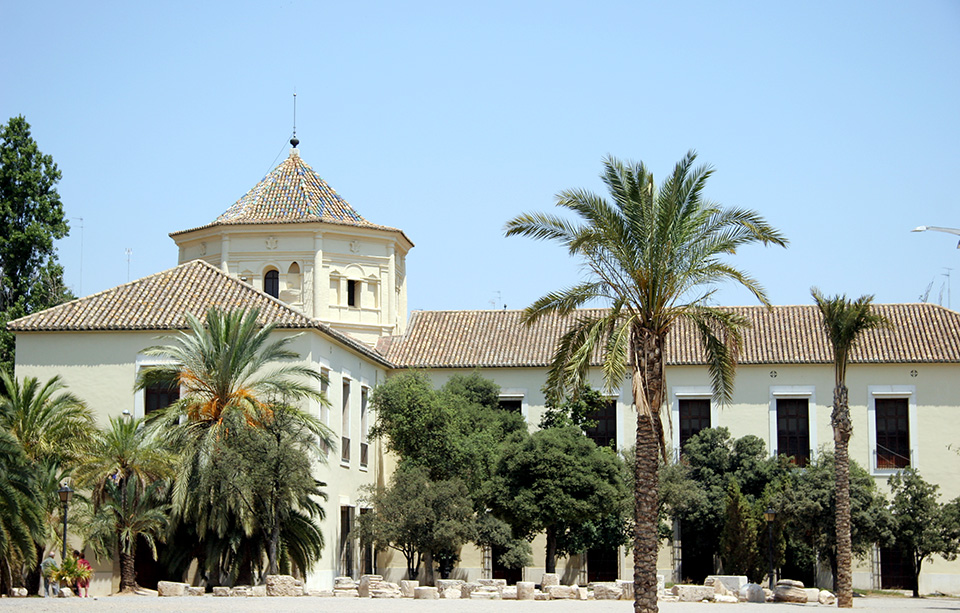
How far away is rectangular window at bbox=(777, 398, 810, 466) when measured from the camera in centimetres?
3981

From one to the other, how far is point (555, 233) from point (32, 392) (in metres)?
14.8

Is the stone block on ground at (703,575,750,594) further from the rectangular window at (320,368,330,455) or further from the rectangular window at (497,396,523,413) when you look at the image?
the rectangular window at (320,368,330,455)

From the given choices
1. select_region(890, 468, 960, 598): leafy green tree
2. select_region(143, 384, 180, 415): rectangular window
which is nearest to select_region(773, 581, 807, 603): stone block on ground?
select_region(890, 468, 960, 598): leafy green tree

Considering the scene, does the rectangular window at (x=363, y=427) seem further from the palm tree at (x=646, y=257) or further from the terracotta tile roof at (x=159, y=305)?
the palm tree at (x=646, y=257)

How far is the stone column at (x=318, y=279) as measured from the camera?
130 feet

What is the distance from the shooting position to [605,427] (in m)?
40.5

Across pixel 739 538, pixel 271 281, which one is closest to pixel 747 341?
pixel 739 538

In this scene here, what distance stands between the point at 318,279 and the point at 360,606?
17296mm

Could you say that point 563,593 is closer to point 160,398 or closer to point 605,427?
point 605,427

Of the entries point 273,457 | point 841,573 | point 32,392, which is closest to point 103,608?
point 273,457

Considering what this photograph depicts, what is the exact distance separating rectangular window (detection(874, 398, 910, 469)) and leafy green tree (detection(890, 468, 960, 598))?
227cm

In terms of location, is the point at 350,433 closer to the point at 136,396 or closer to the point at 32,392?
the point at 136,396

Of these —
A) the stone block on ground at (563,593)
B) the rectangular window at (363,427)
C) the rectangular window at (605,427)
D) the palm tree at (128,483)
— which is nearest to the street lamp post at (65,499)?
the palm tree at (128,483)

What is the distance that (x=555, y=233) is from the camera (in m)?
21.5
